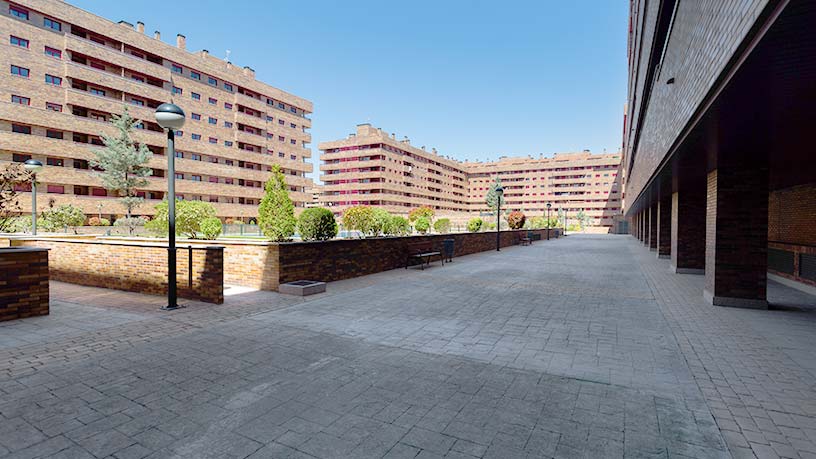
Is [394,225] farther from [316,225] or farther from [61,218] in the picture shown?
[61,218]

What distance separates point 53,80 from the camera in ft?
126

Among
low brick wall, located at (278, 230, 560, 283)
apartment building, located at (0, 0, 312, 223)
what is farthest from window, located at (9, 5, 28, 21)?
low brick wall, located at (278, 230, 560, 283)

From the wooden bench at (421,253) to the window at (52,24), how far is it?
4745 cm

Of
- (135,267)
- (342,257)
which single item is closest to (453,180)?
(342,257)

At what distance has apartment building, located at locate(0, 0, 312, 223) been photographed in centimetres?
3628

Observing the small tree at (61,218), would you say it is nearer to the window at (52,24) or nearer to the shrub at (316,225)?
the shrub at (316,225)

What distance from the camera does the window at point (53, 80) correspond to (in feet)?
125

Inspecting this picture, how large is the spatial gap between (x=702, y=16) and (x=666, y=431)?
510cm

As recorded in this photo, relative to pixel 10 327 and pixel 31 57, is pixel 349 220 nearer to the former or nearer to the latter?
pixel 10 327

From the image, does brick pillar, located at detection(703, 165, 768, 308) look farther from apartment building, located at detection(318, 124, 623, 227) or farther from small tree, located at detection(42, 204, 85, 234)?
apartment building, located at detection(318, 124, 623, 227)

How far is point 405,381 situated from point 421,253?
10.5 metres

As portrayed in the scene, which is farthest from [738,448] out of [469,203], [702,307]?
[469,203]

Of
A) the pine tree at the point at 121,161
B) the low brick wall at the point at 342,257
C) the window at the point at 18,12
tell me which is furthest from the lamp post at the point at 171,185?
the window at the point at 18,12

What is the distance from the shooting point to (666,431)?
3.21 meters
